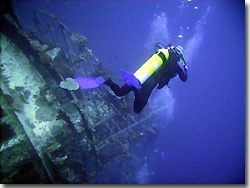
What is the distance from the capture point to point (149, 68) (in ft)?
9.46

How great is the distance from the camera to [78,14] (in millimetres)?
66875

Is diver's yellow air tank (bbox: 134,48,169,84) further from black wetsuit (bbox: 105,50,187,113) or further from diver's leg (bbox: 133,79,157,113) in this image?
diver's leg (bbox: 133,79,157,113)

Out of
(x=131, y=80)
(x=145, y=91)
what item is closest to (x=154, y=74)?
(x=145, y=91)

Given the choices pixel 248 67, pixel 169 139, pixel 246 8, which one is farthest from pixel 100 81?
pixel 169 139

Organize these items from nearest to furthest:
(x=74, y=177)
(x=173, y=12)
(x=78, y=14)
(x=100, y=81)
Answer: (x=100, y=81) < (x=74, y=177) < (x=173, y=12) < (x=78, y=14)

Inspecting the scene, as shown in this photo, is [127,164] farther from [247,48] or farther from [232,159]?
[232,159]

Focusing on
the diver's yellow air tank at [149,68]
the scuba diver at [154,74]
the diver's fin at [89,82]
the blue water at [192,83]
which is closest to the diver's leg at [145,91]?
the scuba diver at [154,74]

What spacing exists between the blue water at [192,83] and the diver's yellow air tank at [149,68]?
5082 mm

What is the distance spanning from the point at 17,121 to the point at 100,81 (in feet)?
8.99

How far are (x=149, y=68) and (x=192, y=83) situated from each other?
60233 millimetres

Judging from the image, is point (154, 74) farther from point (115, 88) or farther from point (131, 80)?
point (115, 88)

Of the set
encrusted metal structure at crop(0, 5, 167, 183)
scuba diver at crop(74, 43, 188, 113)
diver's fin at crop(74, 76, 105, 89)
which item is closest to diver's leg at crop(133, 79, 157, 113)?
scuba diver at crop(74, 43, 188, 113)

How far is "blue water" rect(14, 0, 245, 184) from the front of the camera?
74.4 ft

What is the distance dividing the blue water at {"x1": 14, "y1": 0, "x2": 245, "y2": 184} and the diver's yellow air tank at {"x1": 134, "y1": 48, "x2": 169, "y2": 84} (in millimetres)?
5082
